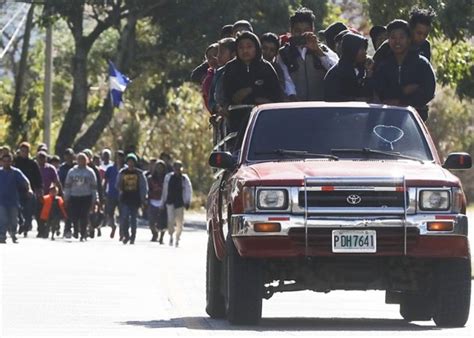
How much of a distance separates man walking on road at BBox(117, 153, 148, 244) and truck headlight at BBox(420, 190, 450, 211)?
20.4m

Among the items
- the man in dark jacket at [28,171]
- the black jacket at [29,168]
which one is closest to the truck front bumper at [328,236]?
the man in dark jacket at [28,171]

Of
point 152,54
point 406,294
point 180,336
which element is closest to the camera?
point 180,336

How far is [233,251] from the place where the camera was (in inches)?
563

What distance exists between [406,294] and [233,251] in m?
2.07

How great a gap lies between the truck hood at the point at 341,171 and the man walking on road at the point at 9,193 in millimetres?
17538

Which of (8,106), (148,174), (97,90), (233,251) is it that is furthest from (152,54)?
(233,251)

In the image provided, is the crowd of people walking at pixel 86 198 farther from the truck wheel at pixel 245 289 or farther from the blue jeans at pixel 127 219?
the truck wheel at pixel 245 289

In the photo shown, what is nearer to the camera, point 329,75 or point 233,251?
point 233,251

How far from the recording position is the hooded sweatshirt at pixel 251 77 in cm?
1622

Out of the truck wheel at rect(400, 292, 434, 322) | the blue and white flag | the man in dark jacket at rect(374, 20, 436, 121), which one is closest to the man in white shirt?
the man in dark jacket at rect(374, 20, 436, 121)

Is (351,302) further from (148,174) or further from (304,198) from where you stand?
(148,174)

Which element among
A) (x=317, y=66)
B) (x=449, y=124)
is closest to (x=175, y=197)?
(x=317, y=66)

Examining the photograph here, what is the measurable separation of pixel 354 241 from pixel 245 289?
0.92 metres

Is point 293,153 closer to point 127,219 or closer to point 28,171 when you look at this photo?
point 127,219
